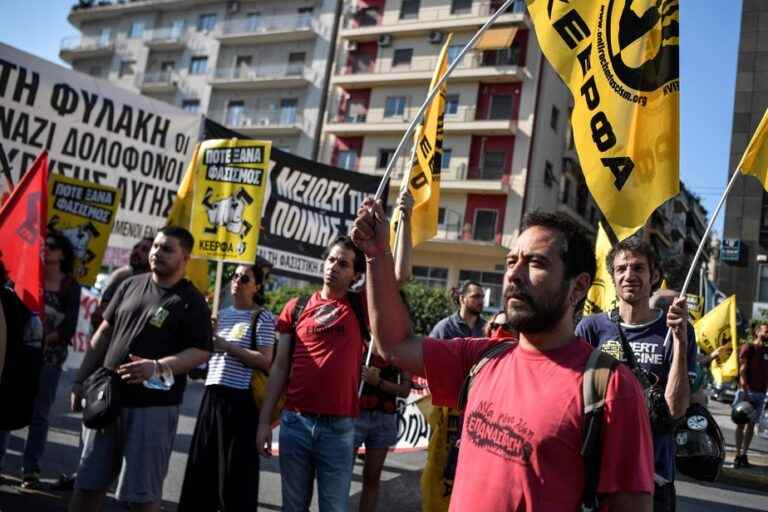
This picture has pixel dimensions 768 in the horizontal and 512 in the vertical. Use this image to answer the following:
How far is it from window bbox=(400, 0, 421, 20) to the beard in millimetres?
35031

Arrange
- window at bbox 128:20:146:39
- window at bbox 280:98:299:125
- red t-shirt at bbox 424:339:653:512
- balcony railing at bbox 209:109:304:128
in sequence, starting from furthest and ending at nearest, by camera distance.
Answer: window at bbox 128:20:146:39 < window at bbox 280:98:299:125 < balcony railing at bbox 209:109:304:128 < red t-shirt at bbox 424:339:653:512

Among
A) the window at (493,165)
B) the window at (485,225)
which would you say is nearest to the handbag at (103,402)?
the window at (485,225)

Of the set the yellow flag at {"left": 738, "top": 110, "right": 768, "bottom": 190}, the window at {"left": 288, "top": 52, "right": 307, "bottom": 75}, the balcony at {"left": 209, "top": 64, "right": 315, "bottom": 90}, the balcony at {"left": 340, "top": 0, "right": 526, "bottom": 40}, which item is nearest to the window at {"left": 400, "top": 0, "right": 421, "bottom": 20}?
the balcony at {"left": 340, "top": 0, "right": 526, "bottom": 40}

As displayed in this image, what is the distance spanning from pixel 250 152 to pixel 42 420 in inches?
106

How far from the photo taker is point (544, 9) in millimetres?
3504

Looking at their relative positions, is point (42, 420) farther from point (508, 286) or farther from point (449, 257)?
point (449, 257)

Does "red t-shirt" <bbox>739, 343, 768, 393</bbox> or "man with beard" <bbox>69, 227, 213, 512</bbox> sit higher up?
"red t-shirt" <bbox>739, 343, 768, 393</bbox>

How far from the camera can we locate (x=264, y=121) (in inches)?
1496

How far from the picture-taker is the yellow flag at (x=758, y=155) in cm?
395

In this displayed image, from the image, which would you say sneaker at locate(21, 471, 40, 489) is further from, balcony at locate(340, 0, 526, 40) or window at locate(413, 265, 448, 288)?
balcony at locate(340, 0, 526, 40)

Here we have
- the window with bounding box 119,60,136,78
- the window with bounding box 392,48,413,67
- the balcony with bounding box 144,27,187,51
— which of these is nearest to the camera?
the window with bounding box 392,48,413,67

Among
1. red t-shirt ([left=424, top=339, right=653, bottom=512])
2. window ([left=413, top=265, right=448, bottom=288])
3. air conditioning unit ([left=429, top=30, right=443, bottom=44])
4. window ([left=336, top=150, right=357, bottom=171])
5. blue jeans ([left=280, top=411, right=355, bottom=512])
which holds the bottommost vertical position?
blue jeans ([left=280, top=411, right=355, bottom=512])

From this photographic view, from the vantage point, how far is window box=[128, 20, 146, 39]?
43562mm

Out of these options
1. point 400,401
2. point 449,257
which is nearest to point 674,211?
point 449,257
